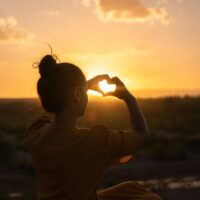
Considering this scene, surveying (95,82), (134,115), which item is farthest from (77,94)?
(134,115)

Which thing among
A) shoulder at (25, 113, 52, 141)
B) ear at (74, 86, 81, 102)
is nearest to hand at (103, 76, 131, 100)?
ear at (74, 86, 81, 102)

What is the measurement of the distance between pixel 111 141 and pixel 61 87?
19.4 inches

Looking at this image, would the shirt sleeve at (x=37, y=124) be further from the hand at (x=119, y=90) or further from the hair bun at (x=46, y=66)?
the hand at (x=119, y=90)

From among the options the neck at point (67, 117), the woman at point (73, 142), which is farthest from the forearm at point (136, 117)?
the neck at point (67, 117)

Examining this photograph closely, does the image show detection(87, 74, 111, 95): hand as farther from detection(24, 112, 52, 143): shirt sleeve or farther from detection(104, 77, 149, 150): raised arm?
detection(24, 112, 52, 143): shirt sleeve

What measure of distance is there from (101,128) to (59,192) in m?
0.50

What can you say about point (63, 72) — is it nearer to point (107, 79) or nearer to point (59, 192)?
point (107, 79)

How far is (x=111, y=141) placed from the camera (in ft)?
14.5

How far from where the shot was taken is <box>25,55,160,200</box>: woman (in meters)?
4.46

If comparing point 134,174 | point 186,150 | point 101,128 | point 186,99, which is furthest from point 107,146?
point 186,99

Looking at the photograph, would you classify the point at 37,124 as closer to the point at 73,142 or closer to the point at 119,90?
the point at 73,142

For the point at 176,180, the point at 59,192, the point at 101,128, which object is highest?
the point at 101,128

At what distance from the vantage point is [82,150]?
176 inches

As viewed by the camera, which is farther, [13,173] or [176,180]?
[13,173]
